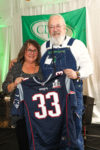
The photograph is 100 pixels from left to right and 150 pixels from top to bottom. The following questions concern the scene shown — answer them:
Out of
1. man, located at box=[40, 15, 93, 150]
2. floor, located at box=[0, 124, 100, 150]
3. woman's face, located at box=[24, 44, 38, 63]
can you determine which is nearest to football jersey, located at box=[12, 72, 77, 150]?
man, located at box=[40, 15, 93, 150]

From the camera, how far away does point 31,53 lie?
206 cm

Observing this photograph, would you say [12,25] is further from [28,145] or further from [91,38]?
[28,145]

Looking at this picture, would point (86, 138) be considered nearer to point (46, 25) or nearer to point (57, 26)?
point (57, 26)

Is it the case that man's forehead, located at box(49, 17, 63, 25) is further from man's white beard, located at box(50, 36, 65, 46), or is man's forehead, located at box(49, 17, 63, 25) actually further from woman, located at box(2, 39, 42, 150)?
woman, located at box(2, 39, 42, 150)

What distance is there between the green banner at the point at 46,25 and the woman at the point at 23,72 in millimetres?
2295

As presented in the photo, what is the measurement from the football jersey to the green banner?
2.51m

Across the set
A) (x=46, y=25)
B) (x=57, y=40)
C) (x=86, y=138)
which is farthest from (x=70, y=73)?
(x=46, y=25)

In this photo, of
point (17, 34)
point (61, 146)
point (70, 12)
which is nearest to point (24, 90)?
point (61, 146)

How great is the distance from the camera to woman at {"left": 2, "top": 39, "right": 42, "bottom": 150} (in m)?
1.98

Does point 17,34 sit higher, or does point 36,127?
point 17,34

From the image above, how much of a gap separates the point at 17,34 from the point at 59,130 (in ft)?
11.0

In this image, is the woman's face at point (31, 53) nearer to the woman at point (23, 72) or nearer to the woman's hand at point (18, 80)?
the woman at point (23, 72)

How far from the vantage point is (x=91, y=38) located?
4.18m

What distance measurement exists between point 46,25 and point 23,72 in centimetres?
273
